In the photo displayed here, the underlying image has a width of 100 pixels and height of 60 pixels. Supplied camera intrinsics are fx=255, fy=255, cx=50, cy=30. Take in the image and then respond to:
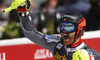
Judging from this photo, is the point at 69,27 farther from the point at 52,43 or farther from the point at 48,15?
the point at 48,15

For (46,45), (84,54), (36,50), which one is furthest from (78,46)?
(36,50)

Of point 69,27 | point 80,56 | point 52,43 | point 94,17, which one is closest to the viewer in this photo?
point 80,56

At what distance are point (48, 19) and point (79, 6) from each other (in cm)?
92

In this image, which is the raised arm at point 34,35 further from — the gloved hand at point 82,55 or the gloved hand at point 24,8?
the gloved hand at point 82,55

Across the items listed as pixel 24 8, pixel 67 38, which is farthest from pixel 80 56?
pixel 24 8

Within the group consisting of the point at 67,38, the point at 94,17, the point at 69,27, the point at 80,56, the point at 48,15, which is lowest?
the point at 94,17

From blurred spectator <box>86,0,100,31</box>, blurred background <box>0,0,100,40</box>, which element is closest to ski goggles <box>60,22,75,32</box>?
blurred background <box>0,0,100,40</box>

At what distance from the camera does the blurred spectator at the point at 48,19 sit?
661 centimetres

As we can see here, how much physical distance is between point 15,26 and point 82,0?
1948 millimetres

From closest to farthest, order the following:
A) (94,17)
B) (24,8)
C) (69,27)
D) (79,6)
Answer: (69,27) → (24,8) → (79,6) → (94,17)

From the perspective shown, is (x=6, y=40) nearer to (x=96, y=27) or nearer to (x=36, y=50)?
(x=36, y=50)

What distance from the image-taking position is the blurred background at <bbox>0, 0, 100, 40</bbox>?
6434mm

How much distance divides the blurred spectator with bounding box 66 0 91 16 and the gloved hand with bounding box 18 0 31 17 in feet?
10.1

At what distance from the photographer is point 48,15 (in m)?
6.66
